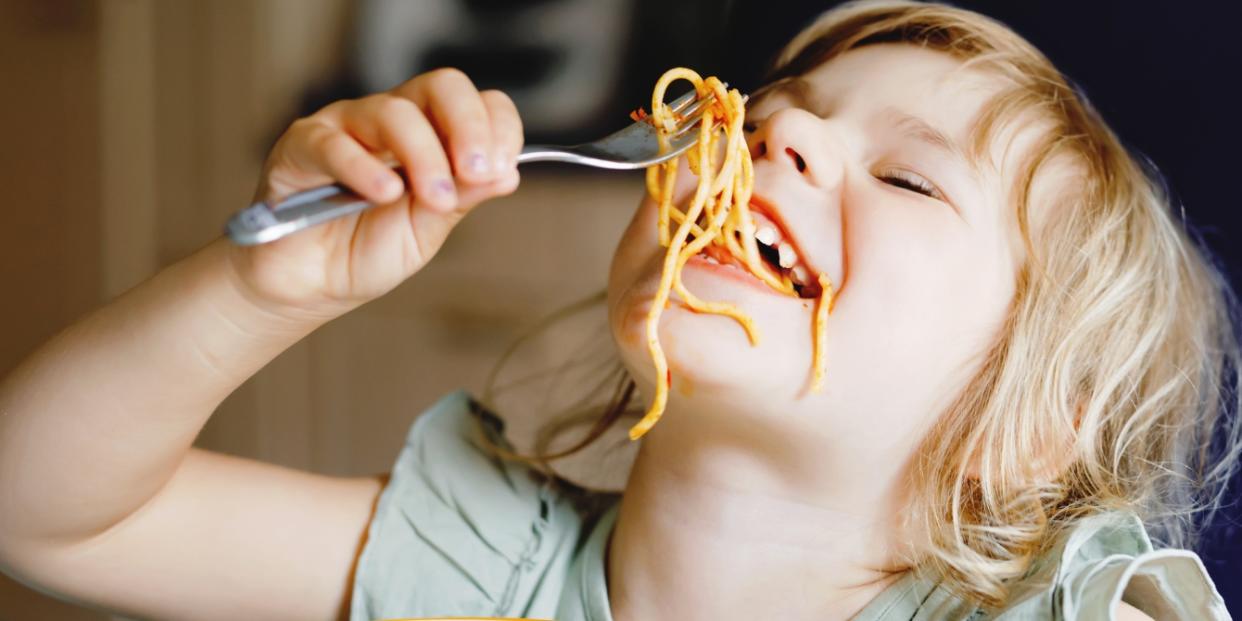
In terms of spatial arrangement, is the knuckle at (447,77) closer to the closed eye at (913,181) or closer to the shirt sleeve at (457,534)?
the closed eye at (913,181)

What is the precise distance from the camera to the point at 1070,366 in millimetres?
882

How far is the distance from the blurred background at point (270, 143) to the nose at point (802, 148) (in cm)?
129

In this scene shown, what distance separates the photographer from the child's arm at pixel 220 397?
2.12 ft

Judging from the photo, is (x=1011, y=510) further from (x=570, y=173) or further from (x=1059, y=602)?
(x=570, y=173)

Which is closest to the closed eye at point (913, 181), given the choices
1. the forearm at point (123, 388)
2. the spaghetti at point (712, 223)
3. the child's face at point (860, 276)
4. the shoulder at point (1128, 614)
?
the child's face at point (860, 276)

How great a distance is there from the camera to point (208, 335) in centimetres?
74

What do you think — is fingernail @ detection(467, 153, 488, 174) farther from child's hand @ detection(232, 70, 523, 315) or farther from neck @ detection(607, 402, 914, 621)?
neck @ detection(607, 402, 914, 621)

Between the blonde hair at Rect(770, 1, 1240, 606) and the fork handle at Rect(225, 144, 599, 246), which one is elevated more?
the fork handle at Rect(225, 144, 599, 246)

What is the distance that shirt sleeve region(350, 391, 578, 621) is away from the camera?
936 millimetres

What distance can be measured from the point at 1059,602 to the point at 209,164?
212 centimetres

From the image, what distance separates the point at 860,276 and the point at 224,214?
1.96 metres

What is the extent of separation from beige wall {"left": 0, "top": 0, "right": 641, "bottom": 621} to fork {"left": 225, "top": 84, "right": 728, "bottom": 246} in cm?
142

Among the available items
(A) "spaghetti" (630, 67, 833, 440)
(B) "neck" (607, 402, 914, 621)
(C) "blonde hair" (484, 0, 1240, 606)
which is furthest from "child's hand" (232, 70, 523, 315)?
(C) "blonde hair" (484, 0, 1240, 606)

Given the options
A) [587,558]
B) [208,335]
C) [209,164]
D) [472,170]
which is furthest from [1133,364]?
[209,164]
